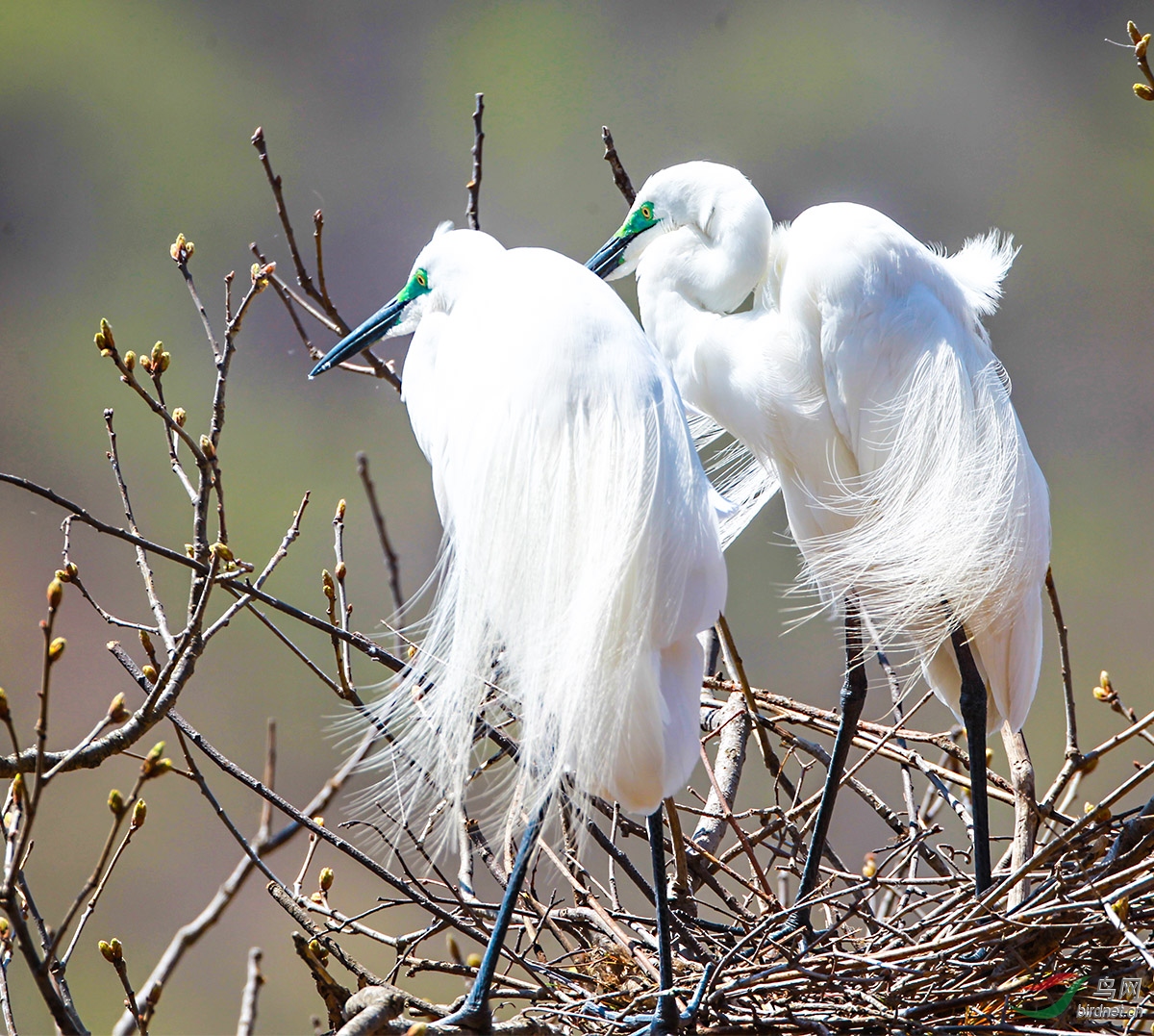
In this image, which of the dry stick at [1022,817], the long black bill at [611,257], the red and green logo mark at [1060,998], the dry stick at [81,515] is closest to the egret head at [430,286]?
the long black bill at [611,257]

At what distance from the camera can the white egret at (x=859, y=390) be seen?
1.54 m

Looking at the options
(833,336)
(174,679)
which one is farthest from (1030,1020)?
(174,679)

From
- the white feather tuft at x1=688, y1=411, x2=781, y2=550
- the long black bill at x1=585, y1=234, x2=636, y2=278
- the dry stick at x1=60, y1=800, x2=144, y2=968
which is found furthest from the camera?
the white feather tuft at x1=688, y1=411, x2=781, y2=550

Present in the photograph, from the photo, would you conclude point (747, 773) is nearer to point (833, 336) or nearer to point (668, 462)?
point (833, 336)

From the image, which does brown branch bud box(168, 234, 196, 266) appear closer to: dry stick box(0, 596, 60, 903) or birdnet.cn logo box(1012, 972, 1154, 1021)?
dry stick box(0, 596, 60, 903)

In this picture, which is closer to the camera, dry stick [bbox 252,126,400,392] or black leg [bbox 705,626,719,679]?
dry stick [bbox 252,126,400,392]

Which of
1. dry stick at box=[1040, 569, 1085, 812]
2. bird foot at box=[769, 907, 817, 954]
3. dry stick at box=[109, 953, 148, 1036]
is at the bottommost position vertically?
dry stick at box=[109, 953, 148, 1036]

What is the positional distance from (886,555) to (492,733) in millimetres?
608

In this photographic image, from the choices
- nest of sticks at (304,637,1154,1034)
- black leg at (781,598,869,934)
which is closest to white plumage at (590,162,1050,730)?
black leg at (781,598,869,934)

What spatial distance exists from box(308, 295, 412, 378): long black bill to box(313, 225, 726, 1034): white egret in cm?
27

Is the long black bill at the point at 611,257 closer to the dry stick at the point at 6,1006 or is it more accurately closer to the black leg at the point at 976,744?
the black leg at the point at 976,744

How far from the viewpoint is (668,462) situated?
3.82 ft

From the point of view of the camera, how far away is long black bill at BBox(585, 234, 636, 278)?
1636 millimetres

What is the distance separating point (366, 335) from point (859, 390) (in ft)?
2.20
